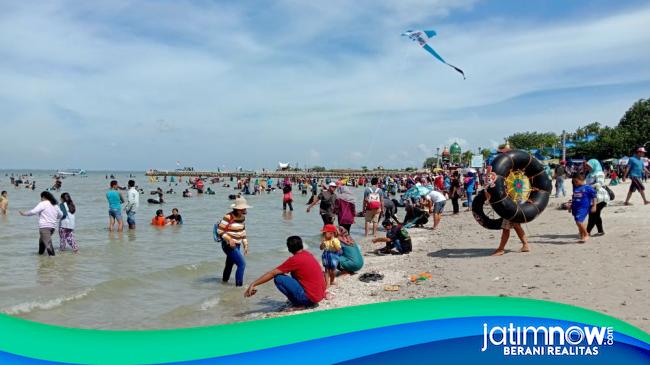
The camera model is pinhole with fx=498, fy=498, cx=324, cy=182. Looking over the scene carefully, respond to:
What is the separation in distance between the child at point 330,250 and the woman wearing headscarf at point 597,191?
4.64m

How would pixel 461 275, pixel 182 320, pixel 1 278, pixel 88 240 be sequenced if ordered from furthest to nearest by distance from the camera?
1. pixel 88 240
2. pixel 1 278
3. pixel 461 275
4. pixel 182 320

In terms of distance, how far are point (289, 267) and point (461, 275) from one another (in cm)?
278

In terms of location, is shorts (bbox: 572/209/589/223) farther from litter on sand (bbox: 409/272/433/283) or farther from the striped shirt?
the striped shirt

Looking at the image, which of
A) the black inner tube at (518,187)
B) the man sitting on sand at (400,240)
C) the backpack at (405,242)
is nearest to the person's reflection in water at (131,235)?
the man sitting on sand at (400,240)

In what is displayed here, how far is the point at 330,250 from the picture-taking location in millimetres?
7043

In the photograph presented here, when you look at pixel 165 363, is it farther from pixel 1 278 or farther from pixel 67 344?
pixel 1 278

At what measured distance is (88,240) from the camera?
12727mm

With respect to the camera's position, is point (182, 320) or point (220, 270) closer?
point (182, 320)

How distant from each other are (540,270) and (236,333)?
502 centimetres

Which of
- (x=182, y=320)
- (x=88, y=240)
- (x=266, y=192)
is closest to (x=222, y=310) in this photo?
(x=182, y=320)

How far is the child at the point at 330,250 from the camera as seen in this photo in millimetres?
6867

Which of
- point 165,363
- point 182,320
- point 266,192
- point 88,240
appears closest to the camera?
point 165,363

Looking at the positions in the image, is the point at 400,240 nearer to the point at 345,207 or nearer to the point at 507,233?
the point at 345,207

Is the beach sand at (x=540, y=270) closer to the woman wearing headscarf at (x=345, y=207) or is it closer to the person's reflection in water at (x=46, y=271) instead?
the woman wearing headscarf at (x=345, y=207)
